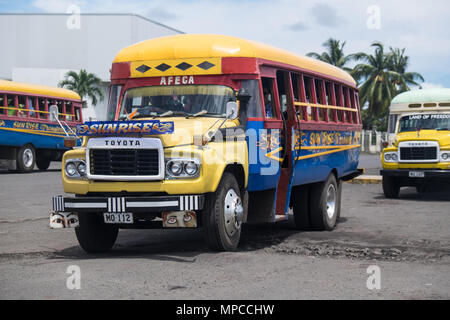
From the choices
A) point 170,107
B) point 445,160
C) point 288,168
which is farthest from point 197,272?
point 445,160

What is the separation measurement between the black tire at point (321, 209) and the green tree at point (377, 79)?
5342 cm

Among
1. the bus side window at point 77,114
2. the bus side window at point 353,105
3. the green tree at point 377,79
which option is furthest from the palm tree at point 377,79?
the bus side window at point 353,105

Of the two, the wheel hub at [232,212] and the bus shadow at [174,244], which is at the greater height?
the wheel hub at [232,212]

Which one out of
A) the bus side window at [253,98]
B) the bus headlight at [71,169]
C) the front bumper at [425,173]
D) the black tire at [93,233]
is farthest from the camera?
A: the front bumper at [425,173]

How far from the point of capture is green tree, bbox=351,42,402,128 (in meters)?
64.4

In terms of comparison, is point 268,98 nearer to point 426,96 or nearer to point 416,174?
point 416,174

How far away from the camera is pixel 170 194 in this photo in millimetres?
7977

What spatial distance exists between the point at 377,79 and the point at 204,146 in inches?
2326

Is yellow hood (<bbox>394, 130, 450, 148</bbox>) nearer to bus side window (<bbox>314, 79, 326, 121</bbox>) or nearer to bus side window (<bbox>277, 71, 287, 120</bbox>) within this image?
bus side window (<bbox>314, 79, 326, 121</bbox>)

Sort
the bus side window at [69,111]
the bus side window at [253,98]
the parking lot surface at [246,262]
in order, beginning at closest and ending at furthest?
the parking lot surface at [246,262], the bus side window at [253,98], the bus side window at [69,111]

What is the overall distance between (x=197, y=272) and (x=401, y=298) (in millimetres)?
2093

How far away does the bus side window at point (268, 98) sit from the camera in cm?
977

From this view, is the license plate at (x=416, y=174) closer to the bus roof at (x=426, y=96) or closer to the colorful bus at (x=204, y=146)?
the bus roof at (x=426, y=96)
